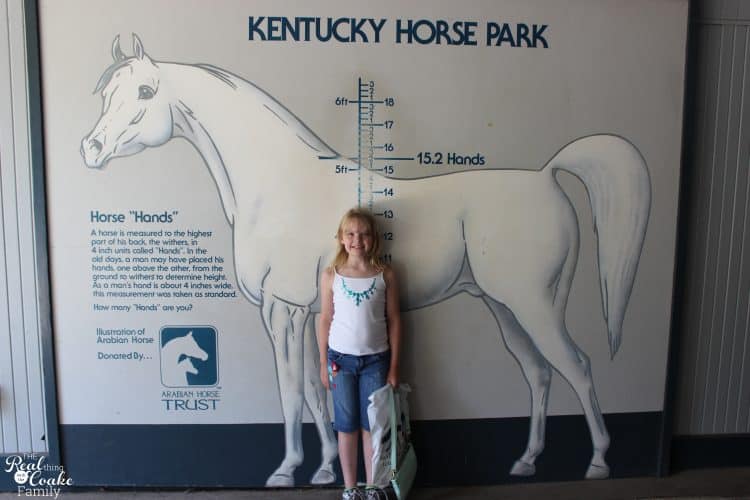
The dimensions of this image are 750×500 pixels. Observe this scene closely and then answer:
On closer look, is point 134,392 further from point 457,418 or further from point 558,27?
point 558,27

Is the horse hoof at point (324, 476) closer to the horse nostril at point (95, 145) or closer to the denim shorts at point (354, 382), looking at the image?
the denim shorts at point (354, 382)

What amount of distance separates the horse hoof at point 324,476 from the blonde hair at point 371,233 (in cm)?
107

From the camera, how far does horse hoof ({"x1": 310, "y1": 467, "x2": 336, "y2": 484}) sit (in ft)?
8.23

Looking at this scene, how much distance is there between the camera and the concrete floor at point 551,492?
249 cm

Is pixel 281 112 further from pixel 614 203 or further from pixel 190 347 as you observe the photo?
Result: pixel 614 203

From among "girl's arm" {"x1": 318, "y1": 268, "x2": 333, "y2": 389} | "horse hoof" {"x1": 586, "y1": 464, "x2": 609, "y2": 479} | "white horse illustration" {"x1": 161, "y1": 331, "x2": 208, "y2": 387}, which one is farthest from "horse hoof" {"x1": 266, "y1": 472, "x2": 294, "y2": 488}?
"horse hoof" {"x1": 586, "y1": 464, "x2": 609, "y2": 479}

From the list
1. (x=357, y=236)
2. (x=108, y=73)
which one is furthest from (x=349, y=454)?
(x=108, y=73)

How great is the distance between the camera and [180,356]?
7.97 feet

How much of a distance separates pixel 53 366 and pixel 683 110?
3380 mm

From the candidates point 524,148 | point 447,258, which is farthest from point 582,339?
point 524,148

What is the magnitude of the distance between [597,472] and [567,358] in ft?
2.18

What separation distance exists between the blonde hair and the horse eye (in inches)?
42.8

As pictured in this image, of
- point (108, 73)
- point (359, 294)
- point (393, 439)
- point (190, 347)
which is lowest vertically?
point (393, 439)

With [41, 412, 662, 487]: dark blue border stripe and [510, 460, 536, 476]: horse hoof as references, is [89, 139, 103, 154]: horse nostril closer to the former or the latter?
[41, 412, 662, 487]: dark blue border stripe
